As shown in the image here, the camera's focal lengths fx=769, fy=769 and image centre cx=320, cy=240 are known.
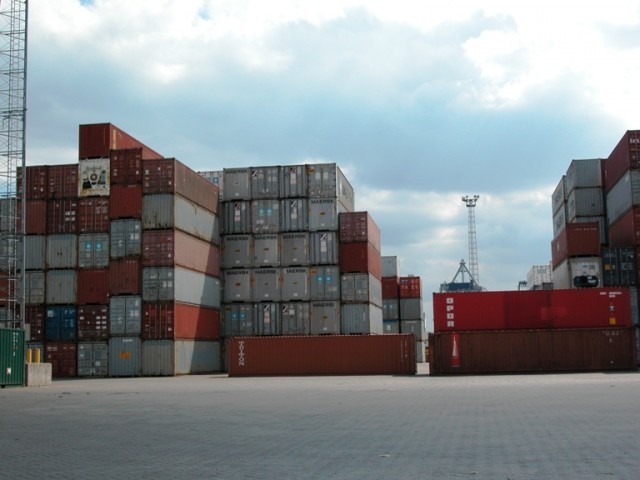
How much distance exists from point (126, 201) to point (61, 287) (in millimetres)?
7264

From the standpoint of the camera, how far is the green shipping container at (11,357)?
3653 cm

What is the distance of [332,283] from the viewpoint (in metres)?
56.8

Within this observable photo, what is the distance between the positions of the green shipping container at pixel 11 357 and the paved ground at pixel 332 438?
12713 millimetres

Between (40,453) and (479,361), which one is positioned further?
(479,361)

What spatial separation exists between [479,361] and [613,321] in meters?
7.69

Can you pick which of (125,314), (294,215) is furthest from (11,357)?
(294,215)

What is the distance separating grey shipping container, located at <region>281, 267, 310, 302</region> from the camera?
57.0 metres

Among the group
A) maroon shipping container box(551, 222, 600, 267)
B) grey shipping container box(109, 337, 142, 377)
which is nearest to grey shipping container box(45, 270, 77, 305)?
grey shipping container box(109, 337, 142, 377)

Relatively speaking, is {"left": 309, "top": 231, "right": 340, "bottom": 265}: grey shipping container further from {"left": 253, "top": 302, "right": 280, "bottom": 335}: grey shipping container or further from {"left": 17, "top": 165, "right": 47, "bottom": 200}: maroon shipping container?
{"left": 17, "top": 165, "right": 47, "bottom": 200}: maroon shipping container

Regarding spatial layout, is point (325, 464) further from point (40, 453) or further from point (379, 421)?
point (379, 421)

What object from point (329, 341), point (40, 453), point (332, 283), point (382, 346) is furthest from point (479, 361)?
point (40, 453)

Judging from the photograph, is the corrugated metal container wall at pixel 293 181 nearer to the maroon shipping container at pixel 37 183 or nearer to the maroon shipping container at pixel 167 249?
the maroon shipping container at pixel 167 249

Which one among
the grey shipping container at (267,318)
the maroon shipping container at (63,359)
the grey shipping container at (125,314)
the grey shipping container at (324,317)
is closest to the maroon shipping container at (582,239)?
the grey shipping container at (324,317)

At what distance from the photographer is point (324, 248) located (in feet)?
188
